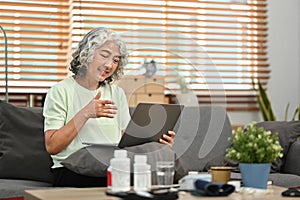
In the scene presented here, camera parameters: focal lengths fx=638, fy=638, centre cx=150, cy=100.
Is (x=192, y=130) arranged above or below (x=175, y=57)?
below

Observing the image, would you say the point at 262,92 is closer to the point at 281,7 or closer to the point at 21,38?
the point at 281,7

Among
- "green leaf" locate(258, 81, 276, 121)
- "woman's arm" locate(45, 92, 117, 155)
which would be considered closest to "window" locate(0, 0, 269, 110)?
"green leaf" locate(258, 81, 276, 121)

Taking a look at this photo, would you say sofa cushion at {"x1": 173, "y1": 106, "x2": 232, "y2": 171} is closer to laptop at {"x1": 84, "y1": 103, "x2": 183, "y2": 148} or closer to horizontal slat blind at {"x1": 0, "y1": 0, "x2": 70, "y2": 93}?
laptop at {"x1": 84, "y1": 103, "x2": 183, "y2": 148}

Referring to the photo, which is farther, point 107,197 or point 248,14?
point 248,14

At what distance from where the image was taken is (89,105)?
246 cm

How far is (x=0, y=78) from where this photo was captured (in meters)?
4.46

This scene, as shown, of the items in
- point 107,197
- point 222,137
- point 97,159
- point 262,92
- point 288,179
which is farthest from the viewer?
point 262,92

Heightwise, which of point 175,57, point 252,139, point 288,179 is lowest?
point 288,179

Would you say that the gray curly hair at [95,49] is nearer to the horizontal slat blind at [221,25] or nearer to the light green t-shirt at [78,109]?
the light green t-shirt at [78,109]

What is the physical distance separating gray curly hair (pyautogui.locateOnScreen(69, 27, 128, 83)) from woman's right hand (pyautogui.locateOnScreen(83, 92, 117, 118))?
83mm

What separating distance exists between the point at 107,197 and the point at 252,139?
1.71 ft

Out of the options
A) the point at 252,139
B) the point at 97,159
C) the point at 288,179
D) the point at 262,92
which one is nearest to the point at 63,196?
the point at 97,159

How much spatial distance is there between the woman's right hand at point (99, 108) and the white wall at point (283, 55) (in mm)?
2982

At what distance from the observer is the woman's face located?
2.31 metres
